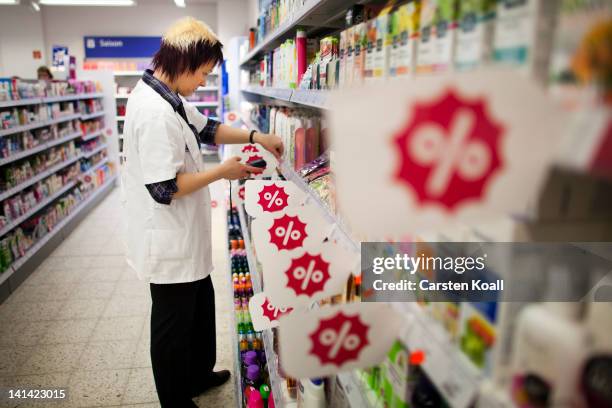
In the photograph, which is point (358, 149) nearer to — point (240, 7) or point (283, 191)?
point (283, 191)

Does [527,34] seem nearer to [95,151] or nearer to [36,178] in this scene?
[36,178]

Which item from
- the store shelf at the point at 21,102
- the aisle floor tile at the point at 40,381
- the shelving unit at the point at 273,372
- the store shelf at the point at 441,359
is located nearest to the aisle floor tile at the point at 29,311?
the aisle floor tile at the point at 40,381

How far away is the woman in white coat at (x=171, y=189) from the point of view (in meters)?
1.91

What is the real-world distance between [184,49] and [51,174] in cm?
463

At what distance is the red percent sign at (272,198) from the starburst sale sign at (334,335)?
2.43 ft

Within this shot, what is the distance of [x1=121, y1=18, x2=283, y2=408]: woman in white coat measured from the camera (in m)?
Answer: 1.91

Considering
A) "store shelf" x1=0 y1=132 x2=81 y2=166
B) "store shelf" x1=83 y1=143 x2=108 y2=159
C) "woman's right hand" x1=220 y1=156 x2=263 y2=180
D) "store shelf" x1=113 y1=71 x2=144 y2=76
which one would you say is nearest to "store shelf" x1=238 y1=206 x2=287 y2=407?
"woman's right hand" x1=220 y1=156 x2=263 y2=180

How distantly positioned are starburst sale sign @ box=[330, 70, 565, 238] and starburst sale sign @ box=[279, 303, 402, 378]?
1.08 feet

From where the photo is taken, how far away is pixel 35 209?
4867 mm

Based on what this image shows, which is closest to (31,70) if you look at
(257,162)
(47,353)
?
(47,353)

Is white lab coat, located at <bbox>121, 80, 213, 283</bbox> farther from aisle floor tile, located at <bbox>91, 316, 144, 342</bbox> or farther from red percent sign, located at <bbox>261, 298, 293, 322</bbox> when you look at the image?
aisle floor tile, located at <bbox>91, 316, 144, 342</bbox>

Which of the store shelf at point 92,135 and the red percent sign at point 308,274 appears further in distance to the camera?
the store shelf at point 92,135

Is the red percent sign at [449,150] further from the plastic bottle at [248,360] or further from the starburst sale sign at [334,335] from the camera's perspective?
the plastic bottle at [248,360]

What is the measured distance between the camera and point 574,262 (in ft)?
2.31
